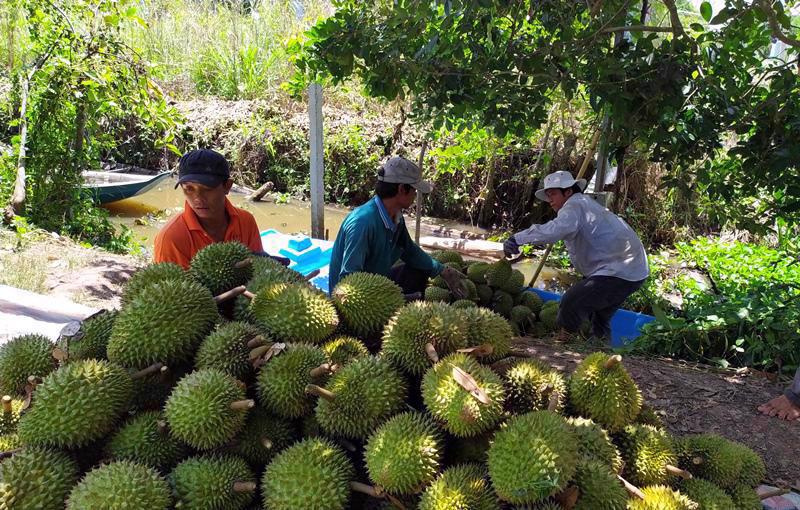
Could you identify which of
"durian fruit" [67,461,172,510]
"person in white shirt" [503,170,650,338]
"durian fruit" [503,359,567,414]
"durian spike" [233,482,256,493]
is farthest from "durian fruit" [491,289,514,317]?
"durian fruit" [67,461,172,510]

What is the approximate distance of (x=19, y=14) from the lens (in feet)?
26.5

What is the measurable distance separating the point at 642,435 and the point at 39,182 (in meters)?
7.28

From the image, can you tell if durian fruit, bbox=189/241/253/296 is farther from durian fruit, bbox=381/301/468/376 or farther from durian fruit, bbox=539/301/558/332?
durian fruit, bbox=539/301/558/332

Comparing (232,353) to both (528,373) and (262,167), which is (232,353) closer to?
(528,373)

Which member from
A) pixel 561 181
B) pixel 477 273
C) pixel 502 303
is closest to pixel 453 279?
pixel 477 273

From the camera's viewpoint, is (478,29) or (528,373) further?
(478,29)

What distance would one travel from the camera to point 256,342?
150 centimetres

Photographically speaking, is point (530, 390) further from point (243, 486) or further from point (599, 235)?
point (599, 235)

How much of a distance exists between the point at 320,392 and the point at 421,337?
0.32 m

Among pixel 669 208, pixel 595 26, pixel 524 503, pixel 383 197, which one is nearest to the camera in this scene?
pixel 524 503

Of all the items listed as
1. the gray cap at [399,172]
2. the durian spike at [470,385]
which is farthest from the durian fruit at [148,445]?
the gray cap at [399,172]

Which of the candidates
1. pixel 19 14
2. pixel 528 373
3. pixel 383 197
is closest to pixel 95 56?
pixel 19 14

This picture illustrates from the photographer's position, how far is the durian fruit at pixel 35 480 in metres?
1.26

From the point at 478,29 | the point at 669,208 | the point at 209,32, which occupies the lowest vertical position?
the point at 669,208
